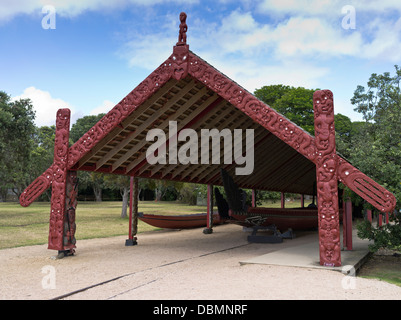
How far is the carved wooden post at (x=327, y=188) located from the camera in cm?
716

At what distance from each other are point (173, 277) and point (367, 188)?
4289mm

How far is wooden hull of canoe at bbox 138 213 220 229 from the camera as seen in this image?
16.0 metres

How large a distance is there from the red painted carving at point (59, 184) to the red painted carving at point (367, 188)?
6.88 metres

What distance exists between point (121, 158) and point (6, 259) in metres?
4.14

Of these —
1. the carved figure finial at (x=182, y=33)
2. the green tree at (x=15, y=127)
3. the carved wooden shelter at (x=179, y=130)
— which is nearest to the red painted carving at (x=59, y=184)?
the carved wooden shelter at (x=179, y=130)

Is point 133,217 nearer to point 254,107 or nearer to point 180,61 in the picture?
point 180,61

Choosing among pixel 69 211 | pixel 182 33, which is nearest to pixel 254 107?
pixel 182 33

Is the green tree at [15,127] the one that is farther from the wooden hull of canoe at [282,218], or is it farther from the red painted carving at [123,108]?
the wooden hull of canoe at [282,218]

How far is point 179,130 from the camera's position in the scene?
10.5m

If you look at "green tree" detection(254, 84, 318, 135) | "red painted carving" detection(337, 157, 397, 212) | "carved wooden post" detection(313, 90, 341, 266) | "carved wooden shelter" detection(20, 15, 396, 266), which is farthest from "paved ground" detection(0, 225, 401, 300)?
"green tree" detection(254, 84, 318, 135)

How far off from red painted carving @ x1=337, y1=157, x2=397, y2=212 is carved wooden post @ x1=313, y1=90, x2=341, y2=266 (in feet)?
0.63
